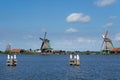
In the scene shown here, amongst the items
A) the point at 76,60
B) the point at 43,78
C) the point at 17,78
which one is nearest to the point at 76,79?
the point at 43,78

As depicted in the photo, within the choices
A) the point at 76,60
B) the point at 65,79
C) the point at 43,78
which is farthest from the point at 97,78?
the point at 76,60

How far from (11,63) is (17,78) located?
107 feet

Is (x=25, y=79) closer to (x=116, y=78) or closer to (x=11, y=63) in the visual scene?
(x=116, y=78)

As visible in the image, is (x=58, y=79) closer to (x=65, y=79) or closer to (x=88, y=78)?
(x=65, y=79)

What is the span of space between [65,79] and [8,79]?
34.5 feet

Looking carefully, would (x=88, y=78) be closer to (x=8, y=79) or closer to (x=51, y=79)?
(x=51, y=79)

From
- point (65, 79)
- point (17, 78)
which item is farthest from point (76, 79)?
point (17, 78)

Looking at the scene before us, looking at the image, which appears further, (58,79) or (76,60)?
(76,60)

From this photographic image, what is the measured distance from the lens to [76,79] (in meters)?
60.6

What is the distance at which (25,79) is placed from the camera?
60.2m

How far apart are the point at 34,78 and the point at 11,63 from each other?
1323 inches

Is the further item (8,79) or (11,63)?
(11,63)

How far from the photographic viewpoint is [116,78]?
63.3m

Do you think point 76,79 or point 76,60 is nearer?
point 76,79
